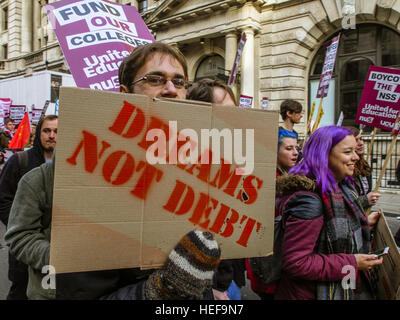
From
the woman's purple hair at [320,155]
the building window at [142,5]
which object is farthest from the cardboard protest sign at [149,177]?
the building window at [142,5]

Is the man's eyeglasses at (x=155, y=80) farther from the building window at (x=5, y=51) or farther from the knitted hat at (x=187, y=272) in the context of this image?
the building window at (x=5, y=51)

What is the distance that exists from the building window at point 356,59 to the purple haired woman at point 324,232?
11134 mm

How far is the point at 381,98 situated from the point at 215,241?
160 inches

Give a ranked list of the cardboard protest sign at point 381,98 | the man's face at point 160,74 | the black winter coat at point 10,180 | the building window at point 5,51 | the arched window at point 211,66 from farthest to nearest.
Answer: the building window at point 5,51, the arched window at point 211,66, the cardboard protest sign at point 381,98, the black winter coat at point 10,180, the man's face at point 160,74

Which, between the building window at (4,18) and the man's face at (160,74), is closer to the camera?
the man's face at (160,74)

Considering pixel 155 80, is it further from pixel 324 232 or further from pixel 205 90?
pixel 324 232

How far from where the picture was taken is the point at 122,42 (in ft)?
9.34

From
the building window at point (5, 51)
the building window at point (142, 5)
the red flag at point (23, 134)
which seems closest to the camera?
the red flag at point (23, 134)

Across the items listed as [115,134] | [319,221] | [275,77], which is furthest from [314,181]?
[275,77]

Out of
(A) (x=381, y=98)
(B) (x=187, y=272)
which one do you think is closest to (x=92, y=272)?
(B) (x=187, y=272)

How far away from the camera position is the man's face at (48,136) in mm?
2908

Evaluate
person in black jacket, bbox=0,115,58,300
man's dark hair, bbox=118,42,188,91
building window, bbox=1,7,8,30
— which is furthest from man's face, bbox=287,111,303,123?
building window, bbox=1,7,8,30

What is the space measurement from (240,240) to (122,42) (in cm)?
230

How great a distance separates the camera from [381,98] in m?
4.17
